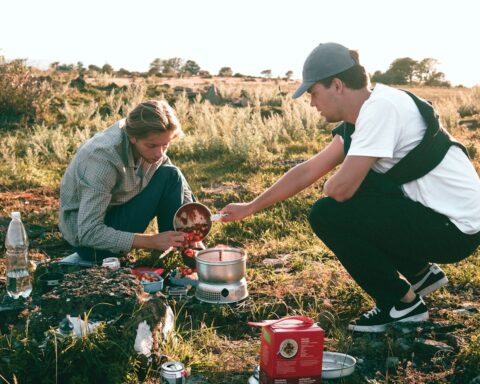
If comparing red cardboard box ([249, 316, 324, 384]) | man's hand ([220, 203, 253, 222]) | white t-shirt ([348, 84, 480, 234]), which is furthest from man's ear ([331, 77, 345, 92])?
red cardboard box ([249, 316, 324, 384])

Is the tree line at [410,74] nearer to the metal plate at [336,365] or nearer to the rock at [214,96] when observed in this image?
the rock at [214,96]

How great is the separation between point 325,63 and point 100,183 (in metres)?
1.81

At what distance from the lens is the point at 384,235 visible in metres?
3.53

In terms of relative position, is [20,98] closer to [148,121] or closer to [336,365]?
[148,121]

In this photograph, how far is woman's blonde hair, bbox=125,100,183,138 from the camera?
4.13 metres

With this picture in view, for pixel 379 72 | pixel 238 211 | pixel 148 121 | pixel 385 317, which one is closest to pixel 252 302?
pixel 238 211

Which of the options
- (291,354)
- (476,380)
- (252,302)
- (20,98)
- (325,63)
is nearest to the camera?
(291,354)

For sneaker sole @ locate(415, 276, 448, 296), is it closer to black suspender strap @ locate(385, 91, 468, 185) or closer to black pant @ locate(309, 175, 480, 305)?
black pant @ locate(309, 175, 480, 305)

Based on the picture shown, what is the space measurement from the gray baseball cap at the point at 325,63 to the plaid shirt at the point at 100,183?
1478 mm

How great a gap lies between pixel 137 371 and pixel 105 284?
55 centimetres

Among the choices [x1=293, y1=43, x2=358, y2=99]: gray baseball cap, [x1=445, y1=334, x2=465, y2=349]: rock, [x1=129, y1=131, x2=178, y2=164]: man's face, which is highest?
[x1=293, y1=43, x2=358, y2=99]: gray baseball cap

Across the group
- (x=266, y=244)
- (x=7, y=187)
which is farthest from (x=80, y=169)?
(x=7, y=187)

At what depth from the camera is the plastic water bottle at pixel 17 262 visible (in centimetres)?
406

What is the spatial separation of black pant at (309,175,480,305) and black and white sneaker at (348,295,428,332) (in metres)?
0.06
